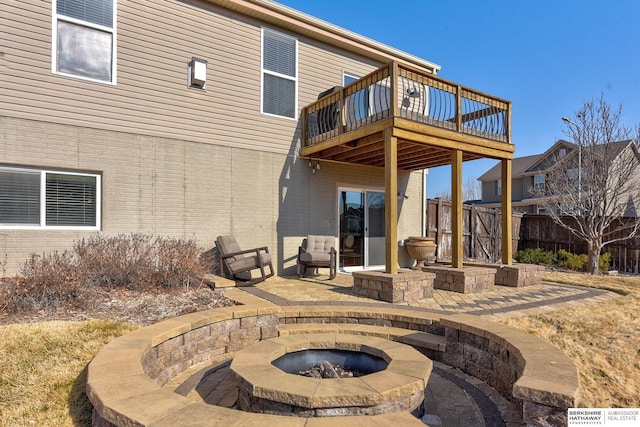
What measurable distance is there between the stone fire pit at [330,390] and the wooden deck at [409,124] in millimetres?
3967

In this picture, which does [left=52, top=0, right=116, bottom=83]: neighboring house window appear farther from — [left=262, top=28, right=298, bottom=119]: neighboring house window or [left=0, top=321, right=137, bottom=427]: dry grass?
[left=0, top=321, right=137, bottom=427]: dry grass

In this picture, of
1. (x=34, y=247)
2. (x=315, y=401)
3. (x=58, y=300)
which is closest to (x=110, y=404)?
(x=315, y=401)

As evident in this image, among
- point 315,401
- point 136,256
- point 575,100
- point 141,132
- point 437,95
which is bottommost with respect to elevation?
point 315,401

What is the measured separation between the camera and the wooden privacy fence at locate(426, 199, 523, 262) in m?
10.3

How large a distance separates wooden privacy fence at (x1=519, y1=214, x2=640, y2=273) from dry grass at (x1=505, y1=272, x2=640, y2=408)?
6.76m

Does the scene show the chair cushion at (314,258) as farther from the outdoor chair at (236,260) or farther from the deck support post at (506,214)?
the deck support post at (506,214)

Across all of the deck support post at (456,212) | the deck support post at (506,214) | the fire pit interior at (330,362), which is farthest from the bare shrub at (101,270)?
the deck support post at (506,214)

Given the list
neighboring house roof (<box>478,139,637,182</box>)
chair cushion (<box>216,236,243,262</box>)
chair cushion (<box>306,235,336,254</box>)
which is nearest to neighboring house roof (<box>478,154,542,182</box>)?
neighboring house roof (<box>478,139,637,182</box>)

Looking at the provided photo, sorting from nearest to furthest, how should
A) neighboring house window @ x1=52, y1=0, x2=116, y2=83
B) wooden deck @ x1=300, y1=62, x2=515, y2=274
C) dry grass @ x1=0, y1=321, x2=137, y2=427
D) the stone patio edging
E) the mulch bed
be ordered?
the stone patio edging → dry grass @ x1=0, y1=321, x2=137, y2=427 → the mulch bed → neighboring house window @ x1=52, y1=0, x2=116, y2=83 → wooden deck @ x1=300, y1=62, x2=515, y2=274

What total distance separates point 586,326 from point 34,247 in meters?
7.54

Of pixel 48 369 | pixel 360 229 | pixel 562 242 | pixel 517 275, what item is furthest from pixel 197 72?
pixel 562 242

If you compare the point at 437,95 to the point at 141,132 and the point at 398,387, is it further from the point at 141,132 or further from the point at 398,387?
the point at 398,387

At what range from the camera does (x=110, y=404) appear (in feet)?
6.11

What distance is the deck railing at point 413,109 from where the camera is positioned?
6090 mm
